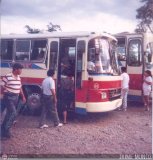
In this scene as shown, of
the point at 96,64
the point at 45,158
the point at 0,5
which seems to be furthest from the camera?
the point at 96,64

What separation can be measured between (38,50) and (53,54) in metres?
0.51

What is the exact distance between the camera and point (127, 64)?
34.9ft

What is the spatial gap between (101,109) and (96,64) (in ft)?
3.84

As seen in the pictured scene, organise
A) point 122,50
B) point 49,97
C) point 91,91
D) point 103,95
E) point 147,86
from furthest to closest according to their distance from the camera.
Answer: point 122,50 → point 147,86 → point 103,95 → point 91,91 → point 49,97

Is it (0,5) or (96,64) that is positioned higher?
(0,5)

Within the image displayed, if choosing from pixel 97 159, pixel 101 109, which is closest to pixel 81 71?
pixel 101 109

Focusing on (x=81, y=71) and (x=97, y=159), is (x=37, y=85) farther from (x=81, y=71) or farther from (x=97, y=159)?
(x=97, y=159)

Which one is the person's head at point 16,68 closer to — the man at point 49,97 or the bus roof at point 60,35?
the man at point 49,97

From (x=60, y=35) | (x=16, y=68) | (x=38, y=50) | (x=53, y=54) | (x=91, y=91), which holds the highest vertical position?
(x=60, y=35)

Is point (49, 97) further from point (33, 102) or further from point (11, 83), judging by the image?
point (33, 102)

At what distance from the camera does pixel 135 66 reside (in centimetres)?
1048

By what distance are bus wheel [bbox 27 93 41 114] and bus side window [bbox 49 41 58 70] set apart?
3.56ft

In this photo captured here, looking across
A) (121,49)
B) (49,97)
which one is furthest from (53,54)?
(121,49)

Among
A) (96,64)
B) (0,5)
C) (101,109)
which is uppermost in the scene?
(0,5)
